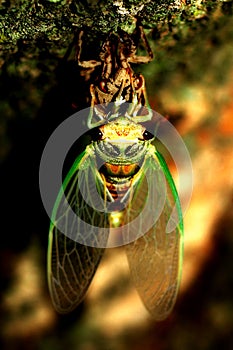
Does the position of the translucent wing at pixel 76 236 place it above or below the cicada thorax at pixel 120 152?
below

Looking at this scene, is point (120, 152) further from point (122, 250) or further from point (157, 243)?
point (122, 250)

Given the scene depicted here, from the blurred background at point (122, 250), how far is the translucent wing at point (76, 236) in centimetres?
14

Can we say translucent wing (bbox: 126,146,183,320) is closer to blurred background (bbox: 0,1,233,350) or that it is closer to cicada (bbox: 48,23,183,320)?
cicada (bbox: 48,23,183,320)

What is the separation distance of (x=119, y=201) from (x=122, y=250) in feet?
0.73

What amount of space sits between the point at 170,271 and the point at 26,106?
1.49 feet

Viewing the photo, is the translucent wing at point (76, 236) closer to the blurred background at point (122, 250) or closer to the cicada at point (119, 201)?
the cicada at point (119, 201)

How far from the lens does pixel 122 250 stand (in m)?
1.17

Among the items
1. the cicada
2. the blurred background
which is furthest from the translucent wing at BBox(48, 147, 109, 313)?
the blurred background

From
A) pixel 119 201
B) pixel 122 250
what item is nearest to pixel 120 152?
pixel 119 201

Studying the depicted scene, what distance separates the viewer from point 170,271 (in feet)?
3.32

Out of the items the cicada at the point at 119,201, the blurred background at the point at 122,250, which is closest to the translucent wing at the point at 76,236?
the cicada at the point at 119,201

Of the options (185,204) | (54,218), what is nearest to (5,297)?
(54,218)

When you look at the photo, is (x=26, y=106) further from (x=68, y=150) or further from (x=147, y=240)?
(x=147, y=240)

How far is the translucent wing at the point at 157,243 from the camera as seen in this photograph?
969 mm
